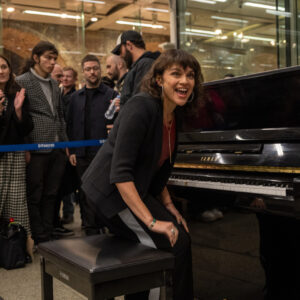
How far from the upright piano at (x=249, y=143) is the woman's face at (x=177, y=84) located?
467 millimetres

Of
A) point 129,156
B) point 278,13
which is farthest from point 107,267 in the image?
point 278,13

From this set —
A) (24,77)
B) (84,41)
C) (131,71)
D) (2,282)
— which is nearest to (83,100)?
(24,77)

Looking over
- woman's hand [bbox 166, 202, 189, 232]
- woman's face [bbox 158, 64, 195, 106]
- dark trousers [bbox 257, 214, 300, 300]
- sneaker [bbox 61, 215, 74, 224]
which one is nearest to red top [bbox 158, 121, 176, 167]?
woman's face [bbox 158, 64, 195, 106]

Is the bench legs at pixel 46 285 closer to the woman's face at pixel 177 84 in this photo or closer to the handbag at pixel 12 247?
the woman's face at pixel 177 84

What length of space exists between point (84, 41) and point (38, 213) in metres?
5.69

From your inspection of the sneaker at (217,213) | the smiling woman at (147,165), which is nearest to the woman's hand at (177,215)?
the smiling woman at (147,165)

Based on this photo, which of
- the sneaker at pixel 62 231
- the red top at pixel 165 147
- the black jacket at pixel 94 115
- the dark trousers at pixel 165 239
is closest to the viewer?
the dark trousers at pixel 165 239

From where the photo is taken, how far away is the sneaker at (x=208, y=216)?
2.41 m

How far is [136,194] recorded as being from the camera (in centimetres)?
179

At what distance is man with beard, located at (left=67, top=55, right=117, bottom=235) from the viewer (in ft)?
13.6

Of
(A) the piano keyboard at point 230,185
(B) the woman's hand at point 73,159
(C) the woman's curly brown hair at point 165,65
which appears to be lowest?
(B) the woman's hand at point 73,159

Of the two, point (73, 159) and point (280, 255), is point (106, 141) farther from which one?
point (73, 159)

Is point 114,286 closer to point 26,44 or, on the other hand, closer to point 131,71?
point 131,71

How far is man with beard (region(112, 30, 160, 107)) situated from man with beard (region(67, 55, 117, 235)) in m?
0.58
